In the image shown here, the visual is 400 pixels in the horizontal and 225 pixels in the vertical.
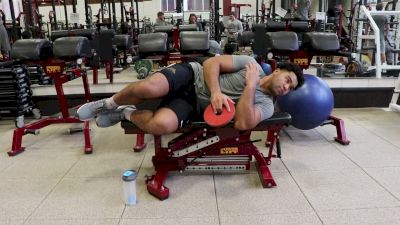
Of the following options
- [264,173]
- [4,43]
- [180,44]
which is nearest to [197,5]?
[4,43]

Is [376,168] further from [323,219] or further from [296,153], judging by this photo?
[323,219]

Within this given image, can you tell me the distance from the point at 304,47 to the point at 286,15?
1.56 meters

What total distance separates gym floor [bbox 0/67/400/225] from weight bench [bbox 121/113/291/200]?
0.10 metres

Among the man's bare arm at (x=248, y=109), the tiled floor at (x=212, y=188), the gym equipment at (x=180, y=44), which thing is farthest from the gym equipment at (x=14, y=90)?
the man's bare arm at (x=248, y=109)

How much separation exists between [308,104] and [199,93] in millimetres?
1043

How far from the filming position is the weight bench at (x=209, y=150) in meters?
2.26

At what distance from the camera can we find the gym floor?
1.95m

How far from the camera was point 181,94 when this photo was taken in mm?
2357

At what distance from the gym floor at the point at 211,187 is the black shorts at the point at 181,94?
1.67ft

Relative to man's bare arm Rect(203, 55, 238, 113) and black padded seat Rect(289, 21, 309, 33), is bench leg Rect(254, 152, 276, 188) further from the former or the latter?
black padded seat Rect(289, 21, 309, 33)

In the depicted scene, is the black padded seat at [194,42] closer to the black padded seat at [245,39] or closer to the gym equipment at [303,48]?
the gym equipment at [303,48]

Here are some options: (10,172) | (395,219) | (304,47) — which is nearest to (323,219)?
(395,219)

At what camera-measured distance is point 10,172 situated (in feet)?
8.64

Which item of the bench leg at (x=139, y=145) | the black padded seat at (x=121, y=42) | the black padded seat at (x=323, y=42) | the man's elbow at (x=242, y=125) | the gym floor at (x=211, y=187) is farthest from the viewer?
the black padded seat at (x=121, y=42)
